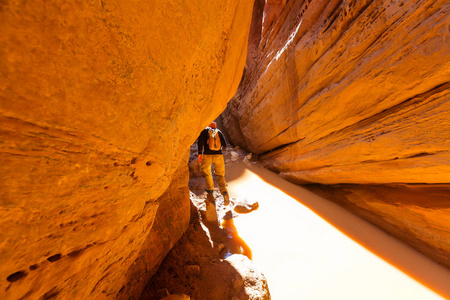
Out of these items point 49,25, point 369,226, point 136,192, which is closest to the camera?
point 49,25

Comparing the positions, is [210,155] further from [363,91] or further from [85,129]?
[363,91]

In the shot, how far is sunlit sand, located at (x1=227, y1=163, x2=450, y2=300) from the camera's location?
6.12 feet

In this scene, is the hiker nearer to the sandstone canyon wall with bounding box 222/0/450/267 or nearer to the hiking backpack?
the hiking backpack

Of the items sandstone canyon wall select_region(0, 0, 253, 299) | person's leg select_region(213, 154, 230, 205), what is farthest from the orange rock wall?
sandstone canyon wall select_region(0, 0, 253, 299)

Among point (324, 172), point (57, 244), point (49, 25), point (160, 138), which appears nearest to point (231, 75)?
point (160, 138)

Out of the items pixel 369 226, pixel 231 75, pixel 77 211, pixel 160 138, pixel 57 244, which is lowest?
pixel 369 226

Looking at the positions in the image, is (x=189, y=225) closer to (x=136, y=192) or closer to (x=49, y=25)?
(x=136, y=192)

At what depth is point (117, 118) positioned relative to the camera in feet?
2.73

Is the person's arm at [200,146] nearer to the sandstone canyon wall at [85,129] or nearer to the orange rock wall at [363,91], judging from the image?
the sandstone canyon wall at [85,129]

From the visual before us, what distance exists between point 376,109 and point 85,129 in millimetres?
3888

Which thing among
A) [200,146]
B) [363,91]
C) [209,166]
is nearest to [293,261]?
[209,166]

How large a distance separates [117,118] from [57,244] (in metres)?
0.65

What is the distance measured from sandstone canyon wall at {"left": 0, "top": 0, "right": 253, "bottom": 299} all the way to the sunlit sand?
1.78 m

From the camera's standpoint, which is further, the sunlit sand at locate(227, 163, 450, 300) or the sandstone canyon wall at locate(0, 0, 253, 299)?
the sunlit sand at locate(227, 163, 450, 300)
